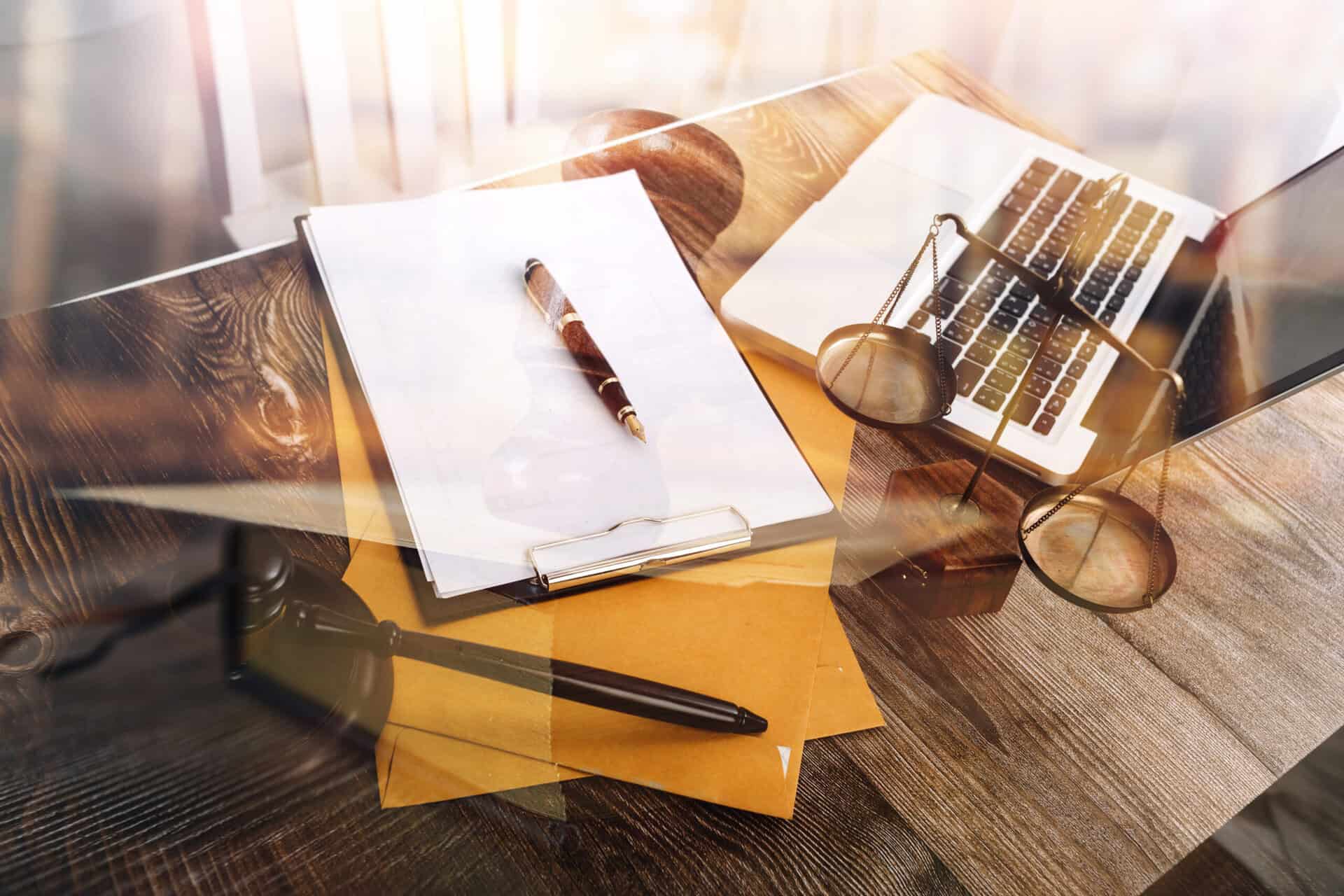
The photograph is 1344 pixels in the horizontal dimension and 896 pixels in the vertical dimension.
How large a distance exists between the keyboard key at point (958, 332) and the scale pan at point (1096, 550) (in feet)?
0.55

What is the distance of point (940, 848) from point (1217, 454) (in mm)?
400

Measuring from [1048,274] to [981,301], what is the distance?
92 mm

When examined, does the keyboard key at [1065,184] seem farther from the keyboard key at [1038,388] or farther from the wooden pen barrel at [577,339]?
the wooden pen barrel at [577,339]

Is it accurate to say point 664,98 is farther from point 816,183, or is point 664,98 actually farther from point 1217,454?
point 1217,454

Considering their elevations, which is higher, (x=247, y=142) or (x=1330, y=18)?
(x=1330, y=18)

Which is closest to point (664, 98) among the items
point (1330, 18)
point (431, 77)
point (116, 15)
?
point (431, 77)

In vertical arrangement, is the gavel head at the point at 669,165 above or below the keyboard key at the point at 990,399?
above

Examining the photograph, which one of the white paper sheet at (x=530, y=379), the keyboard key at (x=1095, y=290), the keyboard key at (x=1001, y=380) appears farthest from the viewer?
the keyboard key at (x=1095, y=290)

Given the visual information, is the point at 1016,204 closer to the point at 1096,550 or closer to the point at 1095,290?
the point at 1095,290

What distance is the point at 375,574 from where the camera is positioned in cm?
59

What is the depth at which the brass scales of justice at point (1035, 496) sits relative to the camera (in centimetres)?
58

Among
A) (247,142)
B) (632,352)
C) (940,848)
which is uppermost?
(632,352)

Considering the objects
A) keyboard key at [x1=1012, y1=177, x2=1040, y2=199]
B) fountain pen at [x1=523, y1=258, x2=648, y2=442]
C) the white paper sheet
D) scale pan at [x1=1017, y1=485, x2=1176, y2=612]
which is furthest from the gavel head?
scale pan at [x1=1017, y1=485, x2=1176, y2=612]

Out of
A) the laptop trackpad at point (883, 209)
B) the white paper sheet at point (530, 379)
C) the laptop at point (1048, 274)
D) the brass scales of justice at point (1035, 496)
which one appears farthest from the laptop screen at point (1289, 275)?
the white paper sheet at point (530, 379)
